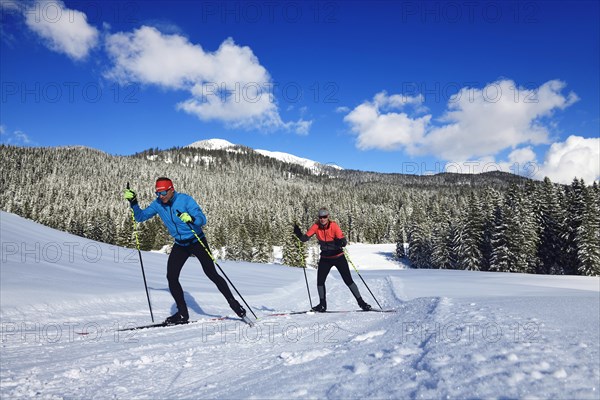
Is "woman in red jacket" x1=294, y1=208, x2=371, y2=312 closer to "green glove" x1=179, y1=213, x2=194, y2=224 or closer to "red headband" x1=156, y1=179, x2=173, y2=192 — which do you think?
"green glove" x1=179, y1=213, x2=194, y2=224

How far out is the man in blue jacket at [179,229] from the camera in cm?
633

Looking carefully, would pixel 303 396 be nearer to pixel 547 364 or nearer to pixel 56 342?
pixel 547 364

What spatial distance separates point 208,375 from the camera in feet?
11.5

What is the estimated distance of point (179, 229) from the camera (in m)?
6.47

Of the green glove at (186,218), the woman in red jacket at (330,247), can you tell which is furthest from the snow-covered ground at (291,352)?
the green glove at (186,218)

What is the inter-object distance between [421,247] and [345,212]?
2565 inches

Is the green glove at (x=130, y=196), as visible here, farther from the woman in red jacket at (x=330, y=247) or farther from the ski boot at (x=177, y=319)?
the woman in red jacket at (x=330, y=247)

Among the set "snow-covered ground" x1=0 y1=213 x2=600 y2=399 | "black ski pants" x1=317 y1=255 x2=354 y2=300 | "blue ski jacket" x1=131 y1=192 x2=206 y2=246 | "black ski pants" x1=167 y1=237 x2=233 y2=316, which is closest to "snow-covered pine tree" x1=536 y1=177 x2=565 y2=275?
"black ski pants" x1=317 y1=255 x2=354 y2=300

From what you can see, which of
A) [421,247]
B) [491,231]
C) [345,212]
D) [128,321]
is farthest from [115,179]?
[128,321]

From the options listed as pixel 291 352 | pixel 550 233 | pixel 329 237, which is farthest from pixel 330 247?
pixel 550 233

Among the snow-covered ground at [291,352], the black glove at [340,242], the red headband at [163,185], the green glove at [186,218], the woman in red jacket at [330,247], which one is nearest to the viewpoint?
the snow-covered ground at [291,352]

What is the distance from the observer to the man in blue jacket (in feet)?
20.8

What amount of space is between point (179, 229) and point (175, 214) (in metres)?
0.31

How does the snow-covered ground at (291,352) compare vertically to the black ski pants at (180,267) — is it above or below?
below
